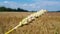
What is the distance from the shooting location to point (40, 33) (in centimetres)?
862

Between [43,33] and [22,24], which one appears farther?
[43,33]

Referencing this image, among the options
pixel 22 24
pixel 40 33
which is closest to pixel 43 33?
pixel 40 33

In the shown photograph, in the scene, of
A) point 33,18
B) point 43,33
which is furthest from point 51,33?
point 33,18

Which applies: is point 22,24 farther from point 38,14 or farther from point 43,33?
point 43,33

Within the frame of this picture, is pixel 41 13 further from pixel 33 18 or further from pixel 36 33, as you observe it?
pixel 36 33

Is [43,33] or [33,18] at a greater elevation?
[33,18]

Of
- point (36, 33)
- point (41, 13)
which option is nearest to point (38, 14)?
point (41, 13)

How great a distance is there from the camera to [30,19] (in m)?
0.76

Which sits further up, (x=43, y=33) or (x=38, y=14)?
(x=38, y=14)

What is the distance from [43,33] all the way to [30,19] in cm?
816

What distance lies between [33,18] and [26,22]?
0.03 metres

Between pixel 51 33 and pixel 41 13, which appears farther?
pixel 51 33

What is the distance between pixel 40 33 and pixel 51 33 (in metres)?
0.68

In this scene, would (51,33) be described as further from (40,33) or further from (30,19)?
(30,19)
